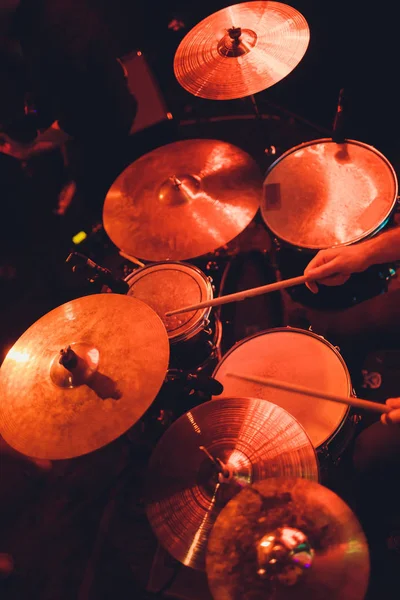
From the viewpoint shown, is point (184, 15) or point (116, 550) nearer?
point (116, 550)

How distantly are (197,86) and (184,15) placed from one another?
2932 mm

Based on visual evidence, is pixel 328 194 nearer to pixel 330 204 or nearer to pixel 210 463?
pixel 330 204

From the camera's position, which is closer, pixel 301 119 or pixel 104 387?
pixel 104 387

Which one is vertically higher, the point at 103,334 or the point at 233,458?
the point at 103,334

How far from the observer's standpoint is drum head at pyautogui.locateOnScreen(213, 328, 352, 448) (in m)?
1.52

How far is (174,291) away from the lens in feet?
6.31

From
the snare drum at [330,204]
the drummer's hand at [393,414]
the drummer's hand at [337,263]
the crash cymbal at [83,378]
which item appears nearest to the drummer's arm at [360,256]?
the drummer's hand at [337,263]

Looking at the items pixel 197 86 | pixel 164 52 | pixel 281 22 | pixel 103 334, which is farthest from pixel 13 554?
pixel 164 52

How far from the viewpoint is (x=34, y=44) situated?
3070mm

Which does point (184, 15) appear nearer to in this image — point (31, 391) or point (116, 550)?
point (31, 391)

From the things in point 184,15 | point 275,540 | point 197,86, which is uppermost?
point 184,15

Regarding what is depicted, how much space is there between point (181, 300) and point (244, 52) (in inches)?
53.8

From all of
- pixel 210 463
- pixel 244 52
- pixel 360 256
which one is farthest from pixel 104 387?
pixel 244 52

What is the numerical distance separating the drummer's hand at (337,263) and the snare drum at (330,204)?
5.1 inches
